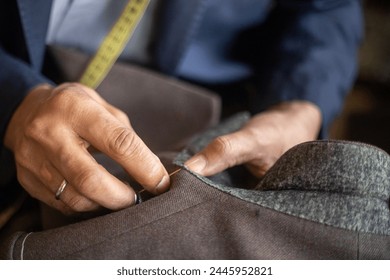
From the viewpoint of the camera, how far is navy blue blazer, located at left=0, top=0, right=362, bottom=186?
72 centimetres

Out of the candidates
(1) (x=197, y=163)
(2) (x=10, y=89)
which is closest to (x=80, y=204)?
(1) (x=197, y=163)

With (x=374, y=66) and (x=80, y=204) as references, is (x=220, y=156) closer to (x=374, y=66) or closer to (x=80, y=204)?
(x=80, y=204)

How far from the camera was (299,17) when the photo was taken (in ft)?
2.80

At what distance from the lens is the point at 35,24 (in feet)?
2.11

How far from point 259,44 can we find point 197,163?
1.59 feet

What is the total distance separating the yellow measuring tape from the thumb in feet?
0.88

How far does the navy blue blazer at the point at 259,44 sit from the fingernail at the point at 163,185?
333mm

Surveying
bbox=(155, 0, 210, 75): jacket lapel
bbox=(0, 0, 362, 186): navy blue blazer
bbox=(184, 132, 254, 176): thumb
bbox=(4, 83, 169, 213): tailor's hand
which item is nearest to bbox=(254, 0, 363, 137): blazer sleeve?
bbox=(0, 0, 362, 186): navy blue blazer

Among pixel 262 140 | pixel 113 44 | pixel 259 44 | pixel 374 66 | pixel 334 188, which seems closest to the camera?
pixel 334 188

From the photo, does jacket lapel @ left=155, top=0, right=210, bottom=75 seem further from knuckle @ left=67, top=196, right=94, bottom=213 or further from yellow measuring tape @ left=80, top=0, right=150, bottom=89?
knuckle @ left=67, top=196, right=94, bottom=213

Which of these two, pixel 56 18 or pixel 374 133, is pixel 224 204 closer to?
pixel 56 18
